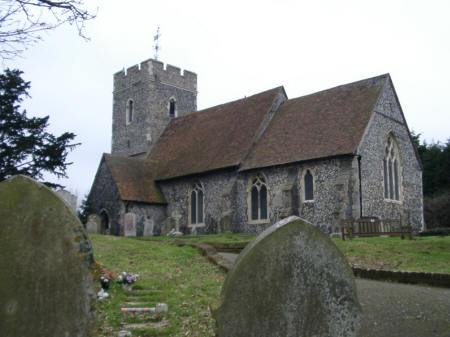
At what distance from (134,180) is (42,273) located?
24463 millimetres

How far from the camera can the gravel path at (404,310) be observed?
301 inches

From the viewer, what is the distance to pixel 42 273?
4695mm

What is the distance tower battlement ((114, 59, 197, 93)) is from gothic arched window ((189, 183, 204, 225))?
581 inches

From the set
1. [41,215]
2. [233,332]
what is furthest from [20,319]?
[233,332]

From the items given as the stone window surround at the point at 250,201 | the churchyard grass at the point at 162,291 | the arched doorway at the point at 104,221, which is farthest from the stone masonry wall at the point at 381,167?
the arched doorway at the point at 104,221

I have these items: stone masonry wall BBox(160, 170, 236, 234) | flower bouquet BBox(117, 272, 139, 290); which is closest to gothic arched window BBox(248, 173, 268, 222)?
stone masonry wall BBox(160, 170, 236, 234)

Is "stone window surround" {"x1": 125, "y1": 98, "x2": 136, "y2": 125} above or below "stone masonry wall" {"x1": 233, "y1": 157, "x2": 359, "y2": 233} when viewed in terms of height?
above

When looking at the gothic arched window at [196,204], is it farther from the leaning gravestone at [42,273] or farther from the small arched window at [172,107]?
the leaning gravestone at [42,273]

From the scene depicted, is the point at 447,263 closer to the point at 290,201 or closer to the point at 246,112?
the point at 290,201

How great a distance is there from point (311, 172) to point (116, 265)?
39.0ft

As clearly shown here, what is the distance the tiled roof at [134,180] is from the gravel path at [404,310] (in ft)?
61.4

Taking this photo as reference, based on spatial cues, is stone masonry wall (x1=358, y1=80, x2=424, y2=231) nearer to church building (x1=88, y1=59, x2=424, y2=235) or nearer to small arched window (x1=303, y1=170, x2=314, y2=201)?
church building (x1=88, y1=59, x2=424, y2=235)

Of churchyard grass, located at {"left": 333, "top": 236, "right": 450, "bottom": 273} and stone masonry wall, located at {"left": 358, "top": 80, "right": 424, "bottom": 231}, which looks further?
stone masonry wall, located at {"left": 358, "top": 80, "right": 424, "bottom": 231}

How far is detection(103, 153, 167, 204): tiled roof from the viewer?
27.8 metres
